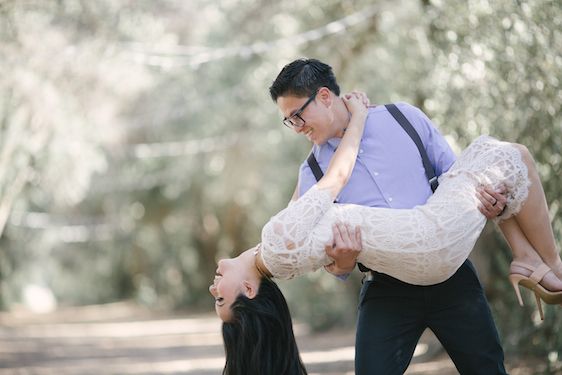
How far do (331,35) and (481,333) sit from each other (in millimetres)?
9814

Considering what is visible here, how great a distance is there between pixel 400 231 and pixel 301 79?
0.80 metres

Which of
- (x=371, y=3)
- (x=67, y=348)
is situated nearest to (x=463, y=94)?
(x=371, y=3)

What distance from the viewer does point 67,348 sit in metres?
16.7

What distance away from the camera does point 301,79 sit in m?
3.77

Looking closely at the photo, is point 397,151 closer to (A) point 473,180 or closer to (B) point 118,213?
(A) point 473,180

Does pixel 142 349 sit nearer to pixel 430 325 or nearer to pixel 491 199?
pixel 430 325

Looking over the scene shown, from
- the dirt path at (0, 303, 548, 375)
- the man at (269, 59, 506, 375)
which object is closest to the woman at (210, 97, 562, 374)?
the man at (269, 59, 506, 375)

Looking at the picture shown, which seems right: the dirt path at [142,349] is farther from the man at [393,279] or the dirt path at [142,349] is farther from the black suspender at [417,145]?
the black suspender at [417,145]

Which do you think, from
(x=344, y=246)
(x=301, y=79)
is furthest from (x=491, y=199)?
(x=301, y=79)

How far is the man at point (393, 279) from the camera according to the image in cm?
373

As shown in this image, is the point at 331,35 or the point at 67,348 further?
the point at 67,348

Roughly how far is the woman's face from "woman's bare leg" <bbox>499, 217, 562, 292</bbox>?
1117 millimetres

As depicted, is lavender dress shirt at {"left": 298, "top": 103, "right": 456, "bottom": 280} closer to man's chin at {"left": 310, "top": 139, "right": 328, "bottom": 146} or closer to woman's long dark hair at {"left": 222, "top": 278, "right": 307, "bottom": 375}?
man's chin at {"left": 310, "top": 139, "right": 328, "bottom": 146}

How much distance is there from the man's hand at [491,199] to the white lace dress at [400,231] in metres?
0.02
